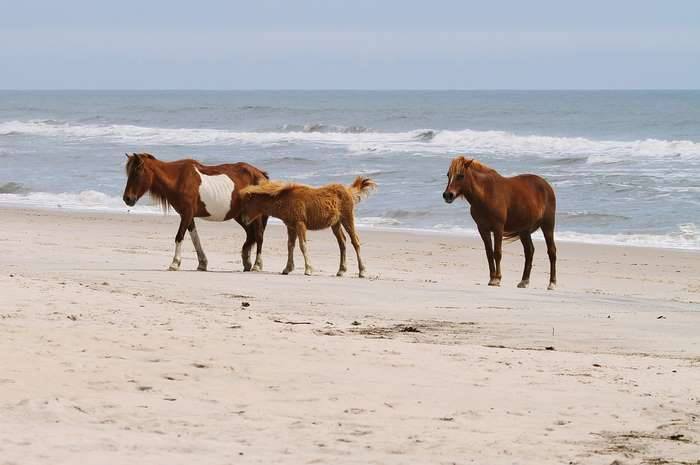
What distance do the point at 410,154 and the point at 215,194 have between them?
92.0ft

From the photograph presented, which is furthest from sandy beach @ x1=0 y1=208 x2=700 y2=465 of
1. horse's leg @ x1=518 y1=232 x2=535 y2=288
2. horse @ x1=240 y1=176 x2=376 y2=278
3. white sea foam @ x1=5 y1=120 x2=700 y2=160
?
white sea foam @ x1=5 y1=120 x2=700 y2=160

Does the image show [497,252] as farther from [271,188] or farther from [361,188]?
[271,188]

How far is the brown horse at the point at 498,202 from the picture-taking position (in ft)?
42.7

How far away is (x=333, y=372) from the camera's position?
709 centimetres

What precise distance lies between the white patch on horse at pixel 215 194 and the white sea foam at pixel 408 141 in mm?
24417

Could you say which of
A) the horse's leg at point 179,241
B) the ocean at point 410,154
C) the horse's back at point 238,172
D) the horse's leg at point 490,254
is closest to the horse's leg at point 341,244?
the horse's back at point 238,172

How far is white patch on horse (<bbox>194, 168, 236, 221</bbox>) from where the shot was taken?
1336 cm

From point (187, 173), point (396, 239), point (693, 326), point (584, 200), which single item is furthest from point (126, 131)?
point (693, 326)

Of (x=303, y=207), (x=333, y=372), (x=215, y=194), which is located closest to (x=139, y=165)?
(x=215, y=194)

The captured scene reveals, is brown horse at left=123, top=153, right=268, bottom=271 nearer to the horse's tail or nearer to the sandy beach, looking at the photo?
the sandy beach

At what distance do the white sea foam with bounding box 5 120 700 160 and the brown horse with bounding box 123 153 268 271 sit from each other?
24.4 metres

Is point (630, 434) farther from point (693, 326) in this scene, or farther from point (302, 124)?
point (302, 124)

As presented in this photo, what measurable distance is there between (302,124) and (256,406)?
59694 mm

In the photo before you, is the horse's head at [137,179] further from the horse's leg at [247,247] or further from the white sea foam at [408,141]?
the white sea foam at [408,141]
